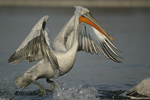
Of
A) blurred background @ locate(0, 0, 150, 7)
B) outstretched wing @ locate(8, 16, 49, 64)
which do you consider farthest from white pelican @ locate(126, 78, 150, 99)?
blurred background @ locate(0, 0, 150, 7)

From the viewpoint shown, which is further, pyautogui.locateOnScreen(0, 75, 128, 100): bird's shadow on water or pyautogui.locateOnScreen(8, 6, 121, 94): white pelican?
pyautogui.locateOnScreen(0, 75, 128, 100): bird's shadow on water

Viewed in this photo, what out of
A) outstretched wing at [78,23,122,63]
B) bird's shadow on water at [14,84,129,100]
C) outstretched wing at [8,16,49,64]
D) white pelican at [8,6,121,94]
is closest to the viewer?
outstretched wing at [8,16,49,64]

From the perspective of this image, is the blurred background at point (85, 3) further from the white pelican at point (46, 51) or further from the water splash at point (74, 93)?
the white pelican at point (46, 51)

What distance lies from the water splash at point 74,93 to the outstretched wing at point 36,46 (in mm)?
989

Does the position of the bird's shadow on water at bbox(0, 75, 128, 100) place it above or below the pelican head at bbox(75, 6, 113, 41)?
below

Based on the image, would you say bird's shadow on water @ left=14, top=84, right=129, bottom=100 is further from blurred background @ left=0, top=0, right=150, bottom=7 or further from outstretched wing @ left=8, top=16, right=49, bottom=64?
blurred background @ left=0, top=0, right=150, bottom=7

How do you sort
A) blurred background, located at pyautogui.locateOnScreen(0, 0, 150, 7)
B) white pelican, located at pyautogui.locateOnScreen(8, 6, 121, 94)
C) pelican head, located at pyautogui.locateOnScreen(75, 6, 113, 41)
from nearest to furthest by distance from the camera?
white pelican, located at pyautogui.locateOnScreen(8, 6, 121, 94), pelican head, located at pyautogui.locateOnScreen(75, 6, 113, 41), blurred background, located at pyautogui.locateOnScreen(0, 0, 150, 7)

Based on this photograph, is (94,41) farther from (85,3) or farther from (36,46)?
(85,3)

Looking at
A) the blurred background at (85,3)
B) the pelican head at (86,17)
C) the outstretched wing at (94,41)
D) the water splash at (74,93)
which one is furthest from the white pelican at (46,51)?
the blurred background at (85,3)

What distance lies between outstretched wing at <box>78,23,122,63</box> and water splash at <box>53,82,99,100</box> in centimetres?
103

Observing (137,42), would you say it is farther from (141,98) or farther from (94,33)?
(141,98)

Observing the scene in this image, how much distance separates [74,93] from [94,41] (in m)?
1.53

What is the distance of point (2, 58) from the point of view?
11.1m

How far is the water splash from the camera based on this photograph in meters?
7.31
